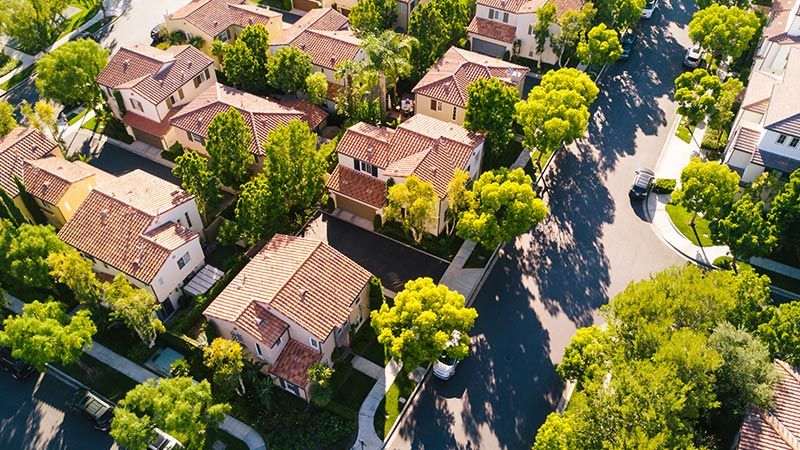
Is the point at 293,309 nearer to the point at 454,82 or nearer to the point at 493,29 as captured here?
the point at 454,82

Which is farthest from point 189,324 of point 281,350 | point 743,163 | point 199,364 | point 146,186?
point 743,163

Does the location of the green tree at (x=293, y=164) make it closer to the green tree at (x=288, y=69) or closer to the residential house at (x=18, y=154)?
the green tree at (x=288, y=69)

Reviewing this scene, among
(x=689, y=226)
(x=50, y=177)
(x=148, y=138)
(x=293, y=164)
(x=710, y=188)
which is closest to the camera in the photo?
(x=710, y=188)

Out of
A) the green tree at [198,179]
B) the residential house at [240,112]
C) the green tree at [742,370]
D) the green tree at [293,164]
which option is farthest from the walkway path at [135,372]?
the green tree at [742,370]

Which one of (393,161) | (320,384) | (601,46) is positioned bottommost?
(320,384)

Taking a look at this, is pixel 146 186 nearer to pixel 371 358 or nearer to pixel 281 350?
pixel 281 350

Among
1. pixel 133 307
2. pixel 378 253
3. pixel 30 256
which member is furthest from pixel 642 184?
pixel 30 256

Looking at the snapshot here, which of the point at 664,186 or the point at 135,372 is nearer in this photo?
the point at 135,372
